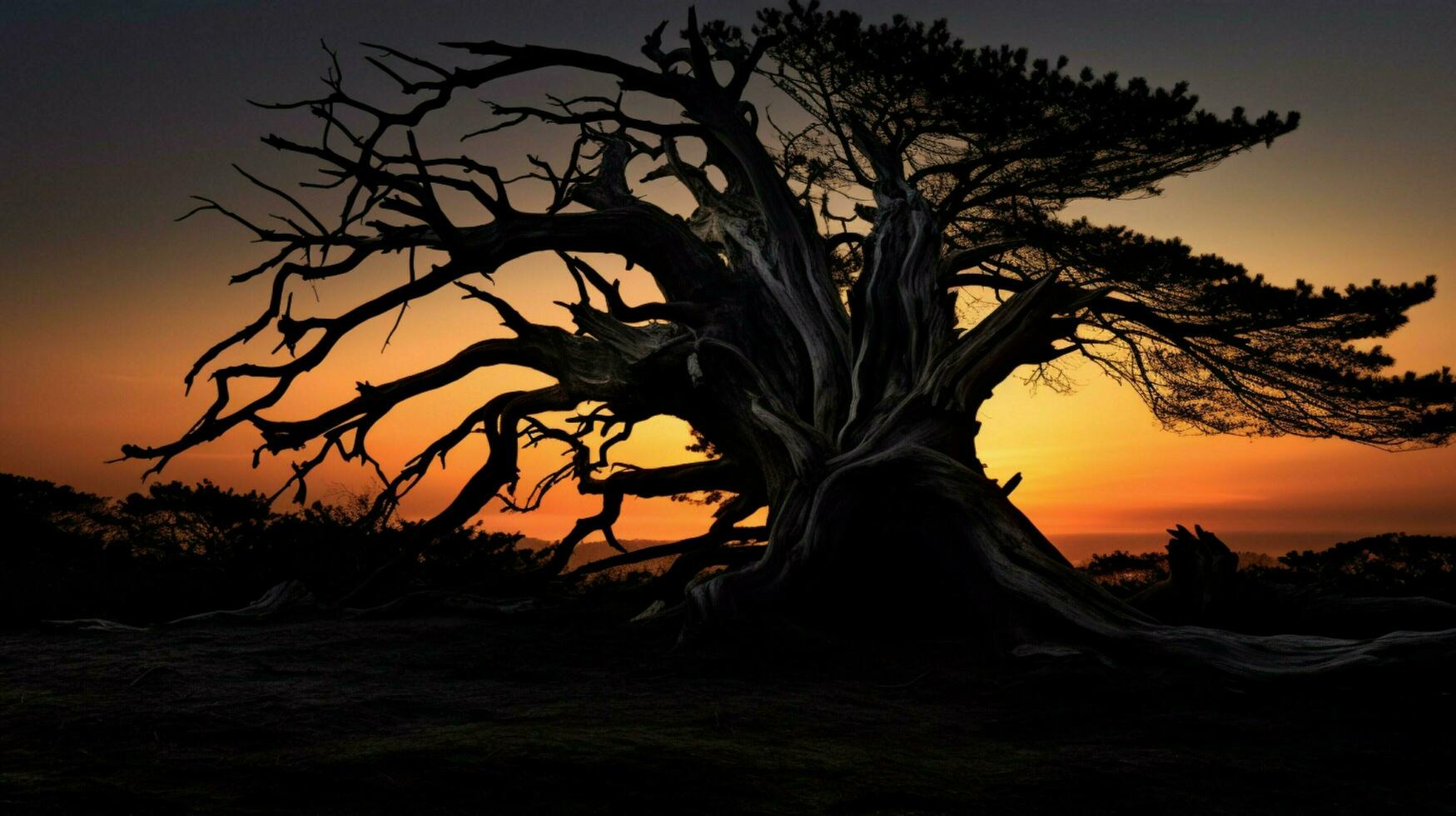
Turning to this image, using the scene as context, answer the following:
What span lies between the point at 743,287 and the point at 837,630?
373 cm

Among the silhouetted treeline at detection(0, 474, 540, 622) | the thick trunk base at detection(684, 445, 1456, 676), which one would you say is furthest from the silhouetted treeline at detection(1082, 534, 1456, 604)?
the silhouetted treeline at detection(0, 474, 540, 622)

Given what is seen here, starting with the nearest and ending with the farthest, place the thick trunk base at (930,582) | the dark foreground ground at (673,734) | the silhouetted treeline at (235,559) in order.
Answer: the dark foreground ground at (673,734)
the thick trunk base at (930,582)
the silhouetted treeline at (235,559)

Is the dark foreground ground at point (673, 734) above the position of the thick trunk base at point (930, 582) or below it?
below

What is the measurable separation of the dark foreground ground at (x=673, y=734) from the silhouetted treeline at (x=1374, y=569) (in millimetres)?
5102

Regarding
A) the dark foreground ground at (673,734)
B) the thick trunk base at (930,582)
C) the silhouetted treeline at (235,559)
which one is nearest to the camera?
the dark foreground ground at (673,734)

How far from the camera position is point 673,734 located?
4.65 m

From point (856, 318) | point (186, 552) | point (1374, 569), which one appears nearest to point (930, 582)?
point (856, 318)

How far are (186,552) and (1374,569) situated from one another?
13.4 meters

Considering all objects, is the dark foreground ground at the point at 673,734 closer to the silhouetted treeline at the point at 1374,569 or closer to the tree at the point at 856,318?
the tree at the point at 856,318

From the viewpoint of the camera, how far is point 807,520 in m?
7.87

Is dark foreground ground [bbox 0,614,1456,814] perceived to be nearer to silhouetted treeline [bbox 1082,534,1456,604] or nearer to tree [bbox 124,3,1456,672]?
tree [bbox 124,3,1456,672]

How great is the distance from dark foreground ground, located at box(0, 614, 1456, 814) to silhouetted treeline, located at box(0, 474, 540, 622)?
3.16m

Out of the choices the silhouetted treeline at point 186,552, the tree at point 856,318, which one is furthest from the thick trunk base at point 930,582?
the silhouetted treeline at point 186,552

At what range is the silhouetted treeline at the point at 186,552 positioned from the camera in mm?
10492
